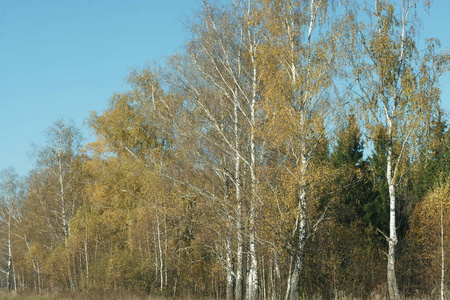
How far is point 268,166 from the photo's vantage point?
18047 mm

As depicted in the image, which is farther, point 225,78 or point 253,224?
point 225,78

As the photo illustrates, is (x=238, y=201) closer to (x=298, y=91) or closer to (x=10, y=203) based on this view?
(x=298, y=91)

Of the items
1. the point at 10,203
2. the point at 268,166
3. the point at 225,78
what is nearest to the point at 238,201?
the point at 268,166

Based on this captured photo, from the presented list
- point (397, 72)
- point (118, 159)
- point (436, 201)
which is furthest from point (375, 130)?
point (118, 159)

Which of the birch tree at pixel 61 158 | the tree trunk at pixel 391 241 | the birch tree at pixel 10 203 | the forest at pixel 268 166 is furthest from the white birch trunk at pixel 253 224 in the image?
the birch tree at pixel 10 203

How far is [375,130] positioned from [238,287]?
8.38 metres

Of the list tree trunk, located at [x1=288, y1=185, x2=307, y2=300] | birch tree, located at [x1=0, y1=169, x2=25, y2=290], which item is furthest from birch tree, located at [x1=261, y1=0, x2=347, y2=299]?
birch tree, located at [x1=0, y1=169, x2=25, y2=290]

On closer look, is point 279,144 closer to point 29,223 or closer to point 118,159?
point 118,159

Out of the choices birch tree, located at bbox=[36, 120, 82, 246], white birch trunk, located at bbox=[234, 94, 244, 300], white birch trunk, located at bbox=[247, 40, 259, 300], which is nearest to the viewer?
white birch trunk, located at bbox=[247, 40, 259, 300]

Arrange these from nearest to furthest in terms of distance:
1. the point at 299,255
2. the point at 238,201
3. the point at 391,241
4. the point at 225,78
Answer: the point at 299,255, the point at 391,241, the point at 238,201, the point at 225,78

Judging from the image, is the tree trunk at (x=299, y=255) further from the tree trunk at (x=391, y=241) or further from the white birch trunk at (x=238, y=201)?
the tree trunk at (x=391, y=241)

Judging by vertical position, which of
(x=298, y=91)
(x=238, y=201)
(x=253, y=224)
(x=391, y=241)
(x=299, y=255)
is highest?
(x=298, y=91)

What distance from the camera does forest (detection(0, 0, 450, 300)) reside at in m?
17.0

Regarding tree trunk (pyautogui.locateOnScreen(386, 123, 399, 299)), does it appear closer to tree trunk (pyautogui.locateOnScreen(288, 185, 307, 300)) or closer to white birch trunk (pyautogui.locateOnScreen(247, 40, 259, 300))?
tree trunk (pyautogui.locateOnScreen(288, 185, 307, 300))
